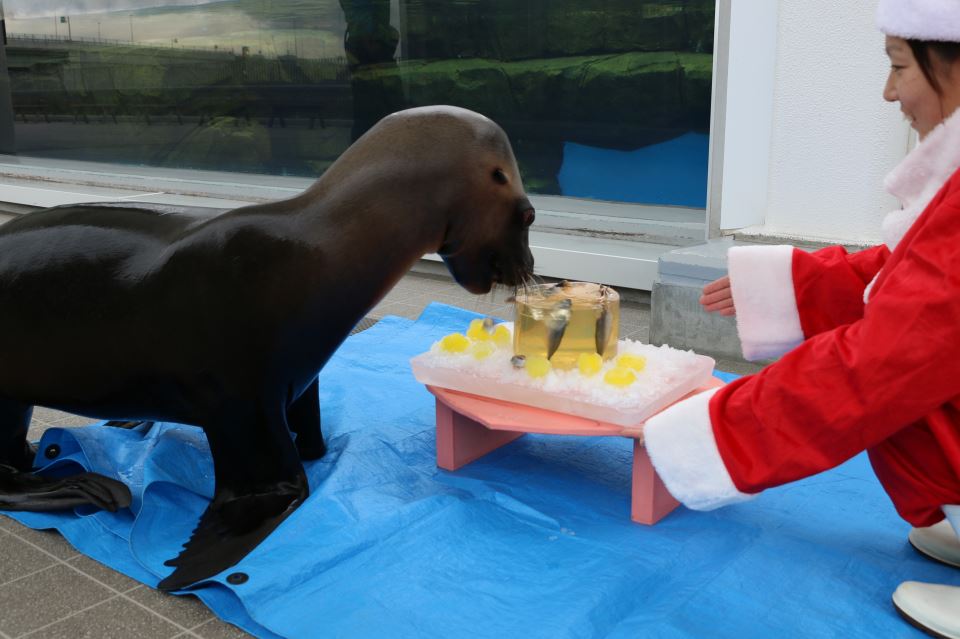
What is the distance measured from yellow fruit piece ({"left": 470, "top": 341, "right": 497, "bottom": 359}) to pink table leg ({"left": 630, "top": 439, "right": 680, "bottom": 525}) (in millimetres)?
507

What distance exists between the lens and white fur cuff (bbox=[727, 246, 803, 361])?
2.16 meters

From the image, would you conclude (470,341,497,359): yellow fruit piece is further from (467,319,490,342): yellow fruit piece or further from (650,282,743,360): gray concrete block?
(650,282,743,360): gray concrete block

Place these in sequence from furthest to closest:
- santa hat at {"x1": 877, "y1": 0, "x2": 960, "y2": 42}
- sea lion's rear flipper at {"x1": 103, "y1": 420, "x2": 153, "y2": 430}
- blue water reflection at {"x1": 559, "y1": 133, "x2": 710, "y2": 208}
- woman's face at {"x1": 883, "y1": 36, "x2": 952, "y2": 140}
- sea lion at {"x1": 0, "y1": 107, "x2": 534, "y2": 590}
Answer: blue water reflection at {"x1": 559, "y1": 133, "x2": 710, "y2": 208} → sea lion's rear flipper at {"x1": 103, "y1": 420, "x2": 153, "y2": 430} → sea lion at {"x1": 0, "y1": 107, "x2": 534, "y2": 590} → woman's face at {"x1": 883, "y1": 36, "x2": 952, "y2": 140} → santa hat at {"x1": 877, "y1": 0, "x2": 960, "y2": 42}

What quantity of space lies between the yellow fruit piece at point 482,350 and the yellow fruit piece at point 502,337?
5 cm

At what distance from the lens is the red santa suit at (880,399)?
152 cm

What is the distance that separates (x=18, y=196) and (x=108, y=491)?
6975mm

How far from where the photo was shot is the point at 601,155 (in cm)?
603

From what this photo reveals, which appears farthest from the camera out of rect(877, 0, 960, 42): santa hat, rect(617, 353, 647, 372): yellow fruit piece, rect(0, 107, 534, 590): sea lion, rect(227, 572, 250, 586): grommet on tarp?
rect(617, 353, 647, 372): yellow fruit piece

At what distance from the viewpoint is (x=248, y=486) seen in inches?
88.3

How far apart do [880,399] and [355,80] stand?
6.36m

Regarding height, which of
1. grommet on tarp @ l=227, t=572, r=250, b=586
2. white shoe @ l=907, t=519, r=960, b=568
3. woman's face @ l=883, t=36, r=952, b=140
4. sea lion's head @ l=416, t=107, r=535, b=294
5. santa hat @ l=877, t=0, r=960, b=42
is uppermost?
santa hat @ l=877, t=0, r=960, b=42

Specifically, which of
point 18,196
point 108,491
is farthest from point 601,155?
point 18,196

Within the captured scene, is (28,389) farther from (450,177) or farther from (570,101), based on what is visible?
(570,101)

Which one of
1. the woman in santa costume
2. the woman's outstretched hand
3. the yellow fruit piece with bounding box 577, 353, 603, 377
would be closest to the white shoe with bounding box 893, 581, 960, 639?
the woman in santa costume
